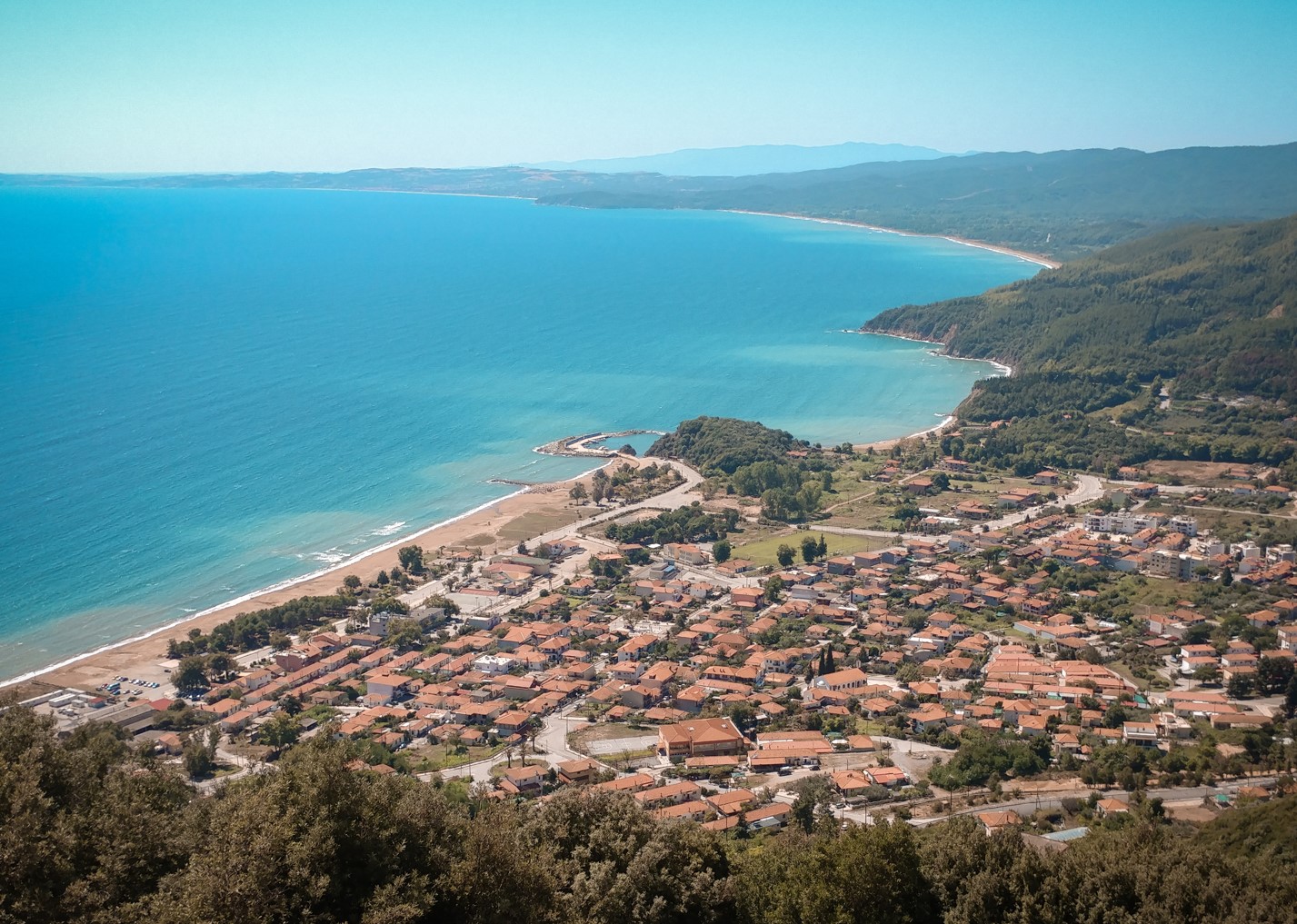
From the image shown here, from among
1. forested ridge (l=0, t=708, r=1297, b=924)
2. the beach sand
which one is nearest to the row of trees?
the beach sand

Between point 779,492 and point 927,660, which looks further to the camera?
point 779,492

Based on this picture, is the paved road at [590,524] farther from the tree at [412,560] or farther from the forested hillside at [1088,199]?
the forested hillside at [1088,199]

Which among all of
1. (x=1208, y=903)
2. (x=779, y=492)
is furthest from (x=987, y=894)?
(x=779, y=492)

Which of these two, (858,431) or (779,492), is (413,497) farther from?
(858,431)

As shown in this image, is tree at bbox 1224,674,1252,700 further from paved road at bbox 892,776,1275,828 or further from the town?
paved road at bbox 892,776,1275,828

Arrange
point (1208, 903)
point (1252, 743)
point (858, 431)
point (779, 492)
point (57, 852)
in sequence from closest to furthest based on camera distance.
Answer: point (57, 852) < point (1208, 903) < point (1252, 743) < point (779, 492) < point (858, 431)

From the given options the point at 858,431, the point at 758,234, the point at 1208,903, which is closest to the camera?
the point at 1208,903
